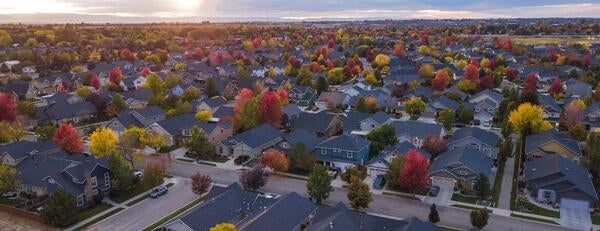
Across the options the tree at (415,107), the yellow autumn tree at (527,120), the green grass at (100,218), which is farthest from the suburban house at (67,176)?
the yellow autumn tree at (527,120)

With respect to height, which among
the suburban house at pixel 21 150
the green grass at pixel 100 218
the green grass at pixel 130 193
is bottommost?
the green grass at pixel 100 218

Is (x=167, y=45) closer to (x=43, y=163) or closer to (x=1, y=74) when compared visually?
(x=1, y=74)

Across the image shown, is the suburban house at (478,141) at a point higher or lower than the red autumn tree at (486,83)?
lower

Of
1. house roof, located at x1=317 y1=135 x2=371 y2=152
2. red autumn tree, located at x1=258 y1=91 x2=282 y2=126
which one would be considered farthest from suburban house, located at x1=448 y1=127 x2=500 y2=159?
red autumn tree, located at x1=258 y1=91 x2=282 y2=126

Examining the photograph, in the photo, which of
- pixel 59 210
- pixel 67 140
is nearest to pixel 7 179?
pixel 59 210

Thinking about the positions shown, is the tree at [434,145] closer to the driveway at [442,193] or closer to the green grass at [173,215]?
the driveway at [442,193]

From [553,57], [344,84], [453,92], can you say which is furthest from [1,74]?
[553,57]

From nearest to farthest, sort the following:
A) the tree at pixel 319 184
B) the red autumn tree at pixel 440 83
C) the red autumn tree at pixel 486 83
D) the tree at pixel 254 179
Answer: the tree at pixel 319 184 → the tree at pixel 254 179 → the red autumn tree at pixel 486 83 → the red autumn tree at pixel 440 83

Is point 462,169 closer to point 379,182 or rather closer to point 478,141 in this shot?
point 379,182
